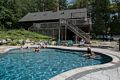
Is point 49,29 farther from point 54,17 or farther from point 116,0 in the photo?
point 116,0

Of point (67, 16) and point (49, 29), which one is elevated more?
point (67, 16)

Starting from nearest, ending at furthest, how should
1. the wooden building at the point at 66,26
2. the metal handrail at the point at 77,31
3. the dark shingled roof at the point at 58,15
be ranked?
the metal handrail at the point at 77,31
the wooden building at the point at 66,26
the dark shingled roof at the point at 58,15

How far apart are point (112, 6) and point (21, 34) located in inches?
981

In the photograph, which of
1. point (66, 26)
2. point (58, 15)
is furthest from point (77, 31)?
point (58, 15)

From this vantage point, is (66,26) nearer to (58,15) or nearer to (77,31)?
(77,31)

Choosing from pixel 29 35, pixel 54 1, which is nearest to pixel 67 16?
pixel 29 35

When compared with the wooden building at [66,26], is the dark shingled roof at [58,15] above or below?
above

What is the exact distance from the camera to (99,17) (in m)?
48.8

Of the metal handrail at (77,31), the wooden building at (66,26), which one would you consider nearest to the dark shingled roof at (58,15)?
the wooden building at (66,26)

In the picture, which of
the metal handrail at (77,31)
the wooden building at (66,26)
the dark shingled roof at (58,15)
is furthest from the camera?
the dark shingled roof at (58,15)

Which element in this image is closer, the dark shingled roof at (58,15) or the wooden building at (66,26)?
the wooden building at (66,26)

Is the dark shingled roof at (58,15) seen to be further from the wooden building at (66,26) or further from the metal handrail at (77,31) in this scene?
the metal handrail at (77,31)

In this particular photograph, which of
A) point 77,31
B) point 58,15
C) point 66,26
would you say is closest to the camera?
point 77,31

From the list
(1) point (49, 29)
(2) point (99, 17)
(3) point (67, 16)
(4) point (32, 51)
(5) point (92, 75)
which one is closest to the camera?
(5) point (92, 75)
